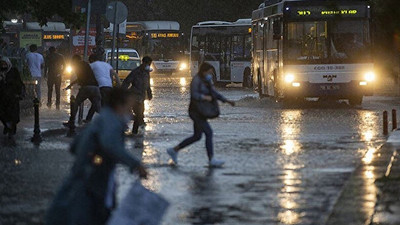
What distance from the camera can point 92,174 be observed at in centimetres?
Answer: 848

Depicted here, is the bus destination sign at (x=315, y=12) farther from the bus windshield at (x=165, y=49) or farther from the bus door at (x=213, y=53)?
the bus windshield at (x=165, y=49)

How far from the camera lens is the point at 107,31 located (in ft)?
244

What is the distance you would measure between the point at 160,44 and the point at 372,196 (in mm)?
62853

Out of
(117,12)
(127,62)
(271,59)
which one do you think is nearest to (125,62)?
(127,62)

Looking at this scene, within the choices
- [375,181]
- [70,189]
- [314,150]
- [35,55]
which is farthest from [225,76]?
[70,189]

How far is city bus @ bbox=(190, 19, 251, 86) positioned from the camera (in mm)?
49688

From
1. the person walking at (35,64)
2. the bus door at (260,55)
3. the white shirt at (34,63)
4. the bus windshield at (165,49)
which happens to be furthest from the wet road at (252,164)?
the bus windshield at (165,49)

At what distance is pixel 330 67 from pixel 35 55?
25.8 feet

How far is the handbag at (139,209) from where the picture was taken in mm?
8234

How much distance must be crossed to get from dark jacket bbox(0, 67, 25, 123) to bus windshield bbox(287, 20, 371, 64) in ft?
37.8

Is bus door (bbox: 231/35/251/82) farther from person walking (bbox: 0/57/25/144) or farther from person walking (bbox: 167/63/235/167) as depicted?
person walking (bbox: 167/63/235/167)

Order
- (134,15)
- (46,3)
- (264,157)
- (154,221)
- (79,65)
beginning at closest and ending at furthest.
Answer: (154,221), (264,157), (79,65), (46,3), (134,15)

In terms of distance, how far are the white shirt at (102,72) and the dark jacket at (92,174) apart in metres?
15.9

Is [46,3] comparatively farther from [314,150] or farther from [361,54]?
[314,150]
